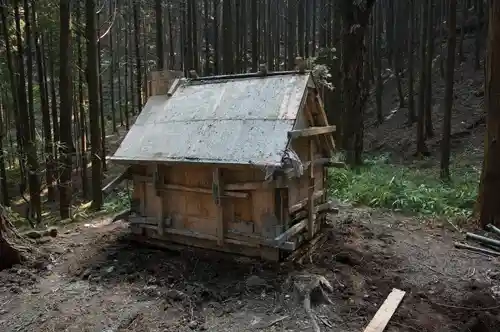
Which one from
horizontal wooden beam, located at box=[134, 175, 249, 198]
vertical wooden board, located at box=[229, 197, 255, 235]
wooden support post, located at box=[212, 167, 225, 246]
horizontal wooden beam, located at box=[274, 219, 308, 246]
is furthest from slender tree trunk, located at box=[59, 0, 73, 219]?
horizontal wooden beam, located at box=[274, 219, 308, 246]

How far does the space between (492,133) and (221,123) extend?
5.25 metres

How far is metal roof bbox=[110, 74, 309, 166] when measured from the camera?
5566mm

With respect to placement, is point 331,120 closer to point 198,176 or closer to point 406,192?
point 406,192

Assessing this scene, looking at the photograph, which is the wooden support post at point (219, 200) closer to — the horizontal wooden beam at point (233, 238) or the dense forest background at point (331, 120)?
the horizontal wooden beam at point (233, 238)

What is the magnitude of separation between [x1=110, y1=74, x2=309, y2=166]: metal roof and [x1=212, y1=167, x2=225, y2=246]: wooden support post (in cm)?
27

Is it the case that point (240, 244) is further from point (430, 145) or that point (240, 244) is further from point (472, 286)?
point (430, 145)

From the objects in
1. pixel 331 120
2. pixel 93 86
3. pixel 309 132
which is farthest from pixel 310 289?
pixel 331 120

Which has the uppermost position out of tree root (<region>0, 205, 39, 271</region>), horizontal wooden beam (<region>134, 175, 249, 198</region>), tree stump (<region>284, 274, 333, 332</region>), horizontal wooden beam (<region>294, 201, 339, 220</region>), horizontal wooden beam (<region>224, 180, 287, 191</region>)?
horizontal wooden beam (<region>224, 180, 287, 191</region>)

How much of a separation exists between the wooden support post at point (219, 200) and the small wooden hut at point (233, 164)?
1cm

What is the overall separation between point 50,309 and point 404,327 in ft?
13.8

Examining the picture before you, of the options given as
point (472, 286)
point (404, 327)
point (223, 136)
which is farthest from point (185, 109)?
point (472, 286)

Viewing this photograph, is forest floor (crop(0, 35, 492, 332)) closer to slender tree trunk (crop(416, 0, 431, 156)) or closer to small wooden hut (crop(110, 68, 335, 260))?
small wooden hut (crop(110, 68, 335, 260))

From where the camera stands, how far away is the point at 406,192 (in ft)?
32.1

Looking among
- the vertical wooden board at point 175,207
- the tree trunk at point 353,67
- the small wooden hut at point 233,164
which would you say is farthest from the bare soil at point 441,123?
the vertical wooden board at point 175,207
